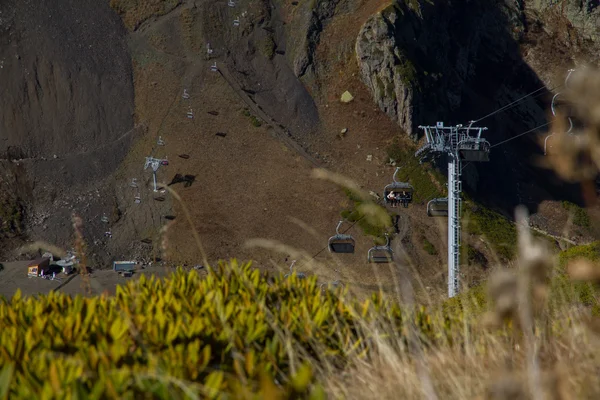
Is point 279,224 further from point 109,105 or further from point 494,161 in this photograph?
point 494,161

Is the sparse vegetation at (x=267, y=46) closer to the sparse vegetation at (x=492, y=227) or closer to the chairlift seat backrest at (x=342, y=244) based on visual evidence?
the sparse vegetation at (x=492, y=227)

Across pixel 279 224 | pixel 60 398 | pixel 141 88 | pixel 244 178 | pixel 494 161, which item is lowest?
pixel 60 398

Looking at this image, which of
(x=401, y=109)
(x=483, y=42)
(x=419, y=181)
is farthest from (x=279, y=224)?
(x=483, y=42)

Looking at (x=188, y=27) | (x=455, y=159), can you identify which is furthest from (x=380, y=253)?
(x=188, y=27)

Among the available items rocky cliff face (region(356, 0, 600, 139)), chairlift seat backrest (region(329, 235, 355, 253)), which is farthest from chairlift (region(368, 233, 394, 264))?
rocky cliff face (region(356, 0, 600, 139))

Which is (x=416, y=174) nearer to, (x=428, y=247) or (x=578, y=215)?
(x=428, y=247)

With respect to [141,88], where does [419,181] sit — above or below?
below
